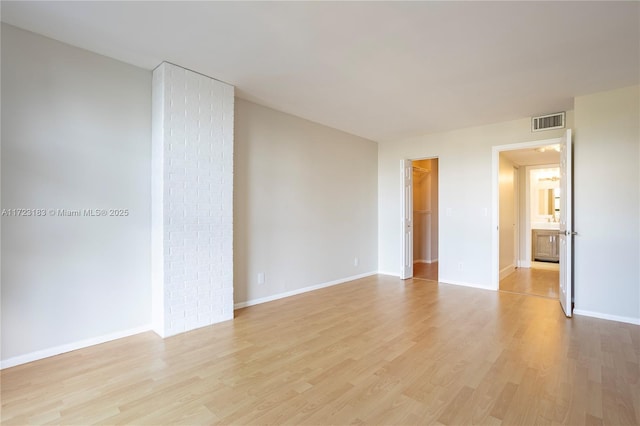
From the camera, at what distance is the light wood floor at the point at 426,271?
230 inches

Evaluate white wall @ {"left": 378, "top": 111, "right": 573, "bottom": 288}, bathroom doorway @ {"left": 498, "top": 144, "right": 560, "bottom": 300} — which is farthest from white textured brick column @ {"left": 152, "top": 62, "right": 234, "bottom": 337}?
bathroom doorway @ {"left": 498, "top": 144, "right": 560, "bottom": 300}

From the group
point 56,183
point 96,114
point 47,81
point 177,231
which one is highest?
point 47,81

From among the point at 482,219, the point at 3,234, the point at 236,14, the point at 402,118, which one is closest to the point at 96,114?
the point at 3,234

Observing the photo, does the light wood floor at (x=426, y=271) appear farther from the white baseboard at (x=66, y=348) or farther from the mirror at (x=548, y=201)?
the white baseboard at (x=66, y=348)

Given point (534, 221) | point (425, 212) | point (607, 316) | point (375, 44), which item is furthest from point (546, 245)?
point (375, 44)

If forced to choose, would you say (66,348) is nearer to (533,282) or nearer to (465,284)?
(465,284)

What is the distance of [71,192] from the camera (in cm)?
267

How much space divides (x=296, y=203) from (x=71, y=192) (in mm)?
2646

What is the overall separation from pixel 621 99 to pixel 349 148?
354 centimetres

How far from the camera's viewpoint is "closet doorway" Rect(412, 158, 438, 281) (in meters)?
7.87

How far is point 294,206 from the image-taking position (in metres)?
4.58

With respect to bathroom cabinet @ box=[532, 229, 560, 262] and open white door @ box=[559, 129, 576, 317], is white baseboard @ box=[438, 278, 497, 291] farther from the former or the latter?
bathroom cabinet @ box=[532, 229, 560, 262]

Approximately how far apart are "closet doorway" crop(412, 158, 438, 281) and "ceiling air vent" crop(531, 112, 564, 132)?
3.41 meters

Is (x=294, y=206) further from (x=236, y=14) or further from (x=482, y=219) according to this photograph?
(x=482, y=219)
